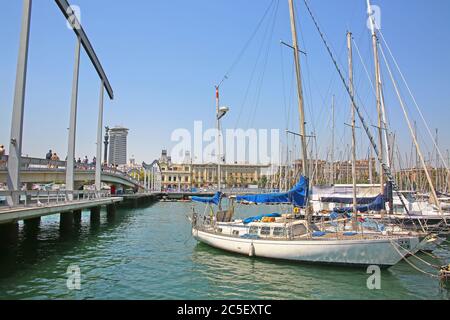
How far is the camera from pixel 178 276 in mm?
20062

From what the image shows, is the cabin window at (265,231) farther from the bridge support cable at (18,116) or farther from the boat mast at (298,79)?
the bridge support cable at (18,116)

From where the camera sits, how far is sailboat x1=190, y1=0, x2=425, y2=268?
21031 millimetres

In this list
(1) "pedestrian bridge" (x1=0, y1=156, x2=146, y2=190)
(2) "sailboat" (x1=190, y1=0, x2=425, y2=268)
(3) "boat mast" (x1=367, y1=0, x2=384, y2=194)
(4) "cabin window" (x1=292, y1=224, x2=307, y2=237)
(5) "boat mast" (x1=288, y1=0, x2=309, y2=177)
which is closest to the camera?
(2) "sailboat" (x1=190, y1=0, x2=425, y2=268)

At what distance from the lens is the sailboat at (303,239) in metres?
21.0

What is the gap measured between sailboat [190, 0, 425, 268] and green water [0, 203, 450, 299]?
2.07 ft

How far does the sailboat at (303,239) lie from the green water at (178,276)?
0.63 metres

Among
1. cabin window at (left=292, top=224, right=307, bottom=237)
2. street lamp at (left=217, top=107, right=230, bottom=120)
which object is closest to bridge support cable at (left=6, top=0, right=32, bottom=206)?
street lamp at (left=217, top=107, right=230, bottom=120)

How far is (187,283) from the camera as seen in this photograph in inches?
733

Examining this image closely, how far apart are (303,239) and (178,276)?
7771mm

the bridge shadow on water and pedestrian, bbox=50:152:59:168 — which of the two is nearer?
the bridge shadow on water

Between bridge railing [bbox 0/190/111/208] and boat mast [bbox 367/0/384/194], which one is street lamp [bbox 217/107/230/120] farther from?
bridge railing [bbox 0/190/111/208]

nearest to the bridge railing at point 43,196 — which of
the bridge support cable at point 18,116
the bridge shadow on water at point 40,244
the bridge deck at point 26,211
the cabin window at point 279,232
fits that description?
the bridge deck at point 26,211
